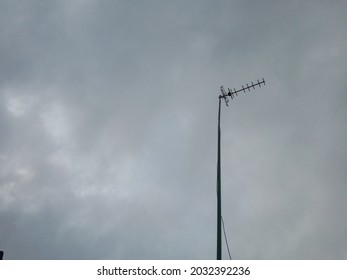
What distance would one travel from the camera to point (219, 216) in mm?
8422

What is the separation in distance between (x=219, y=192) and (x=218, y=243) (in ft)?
6.88

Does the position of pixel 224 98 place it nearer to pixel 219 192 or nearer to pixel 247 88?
pixel 247 88
